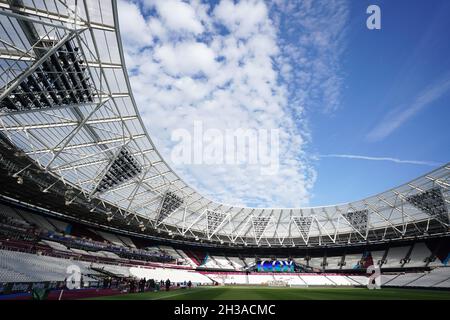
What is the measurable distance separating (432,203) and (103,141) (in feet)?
141

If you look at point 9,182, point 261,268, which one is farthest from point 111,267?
point 261,268

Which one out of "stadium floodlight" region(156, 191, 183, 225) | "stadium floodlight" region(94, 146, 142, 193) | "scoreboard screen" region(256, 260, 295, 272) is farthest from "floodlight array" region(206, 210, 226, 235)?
"stadium floodlight" region(94, 146, 142, 193)

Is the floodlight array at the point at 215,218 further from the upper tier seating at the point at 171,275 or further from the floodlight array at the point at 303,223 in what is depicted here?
the floodlight array at the point at 303,223

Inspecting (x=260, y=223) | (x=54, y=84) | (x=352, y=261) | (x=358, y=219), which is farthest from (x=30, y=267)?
(x=352, y=261)

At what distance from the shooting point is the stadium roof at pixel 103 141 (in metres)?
15.0

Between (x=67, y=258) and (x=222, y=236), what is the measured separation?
3353 cm

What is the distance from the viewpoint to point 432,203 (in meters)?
37.7

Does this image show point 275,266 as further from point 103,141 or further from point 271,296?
point 103,141

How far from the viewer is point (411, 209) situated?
42719 millimetres

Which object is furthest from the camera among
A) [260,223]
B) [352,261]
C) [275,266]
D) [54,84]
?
[275,266]

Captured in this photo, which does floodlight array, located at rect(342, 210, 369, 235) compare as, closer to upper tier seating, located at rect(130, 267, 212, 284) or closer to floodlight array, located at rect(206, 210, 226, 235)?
floodlight array, located at rect(206, 210, 226, 235)

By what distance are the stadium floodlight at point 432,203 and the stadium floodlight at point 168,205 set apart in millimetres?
34914

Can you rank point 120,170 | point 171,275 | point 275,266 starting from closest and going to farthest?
point 120,170 < point 171,275 < point 275,266
